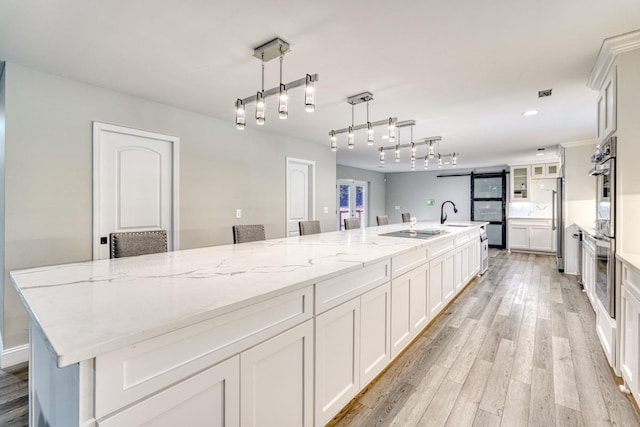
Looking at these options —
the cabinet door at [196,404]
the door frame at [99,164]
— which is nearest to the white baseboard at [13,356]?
the door frame at [99,164]

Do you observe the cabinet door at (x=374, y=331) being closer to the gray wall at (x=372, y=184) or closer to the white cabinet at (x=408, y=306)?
the white cabinet at (x=408, y=306)

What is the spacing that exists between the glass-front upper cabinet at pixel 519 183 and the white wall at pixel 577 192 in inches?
102

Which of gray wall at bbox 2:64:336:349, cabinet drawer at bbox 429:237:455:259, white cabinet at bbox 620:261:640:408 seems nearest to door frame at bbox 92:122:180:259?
gray wall at bbox 2:64:336:349

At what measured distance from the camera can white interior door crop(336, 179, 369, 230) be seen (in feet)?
27.1

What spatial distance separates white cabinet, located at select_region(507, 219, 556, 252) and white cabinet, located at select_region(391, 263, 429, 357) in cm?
616

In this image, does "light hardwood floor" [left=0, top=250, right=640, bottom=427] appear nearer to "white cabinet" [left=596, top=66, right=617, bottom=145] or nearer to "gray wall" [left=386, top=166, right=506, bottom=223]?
"white cabinet" [left=596, top=66, right=617, bottom=145]

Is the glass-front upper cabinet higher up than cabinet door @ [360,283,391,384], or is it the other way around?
the glass-front upper cabinet

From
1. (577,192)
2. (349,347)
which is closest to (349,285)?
(349,347)

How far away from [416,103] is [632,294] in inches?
91.8

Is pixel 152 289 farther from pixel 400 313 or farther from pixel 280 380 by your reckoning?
pixel 400 313

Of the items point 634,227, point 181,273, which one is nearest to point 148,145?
point 181,273

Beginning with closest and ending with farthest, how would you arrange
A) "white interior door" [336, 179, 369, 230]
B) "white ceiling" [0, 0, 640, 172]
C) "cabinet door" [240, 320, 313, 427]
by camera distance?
"cabinet door" [240, 320, 313, 427] → "white ceiling" [0, 0, 640, 172] → "white interior door" [336, 179, 369, 230]

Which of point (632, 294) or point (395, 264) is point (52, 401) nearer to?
point (395, 264)

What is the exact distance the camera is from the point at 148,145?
3238 millimetres
